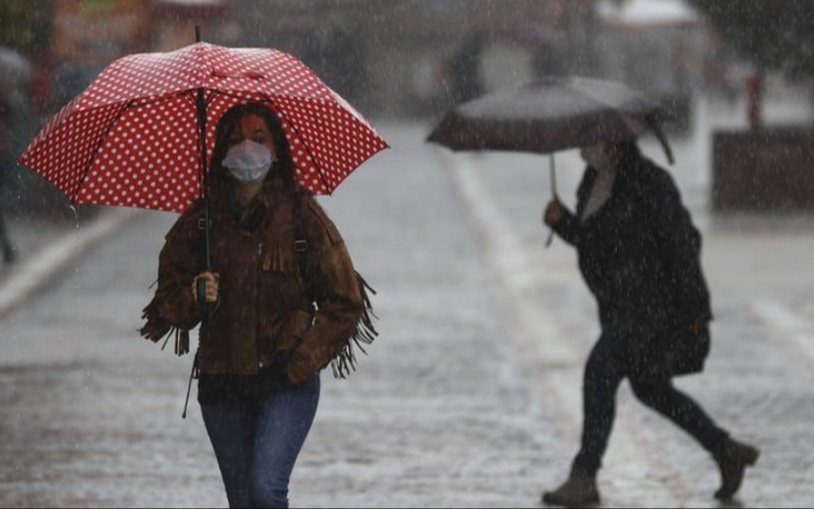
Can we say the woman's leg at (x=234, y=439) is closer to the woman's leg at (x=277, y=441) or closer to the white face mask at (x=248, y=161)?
the woman's leg at (x=277, y=441)

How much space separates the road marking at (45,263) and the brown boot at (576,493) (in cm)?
694

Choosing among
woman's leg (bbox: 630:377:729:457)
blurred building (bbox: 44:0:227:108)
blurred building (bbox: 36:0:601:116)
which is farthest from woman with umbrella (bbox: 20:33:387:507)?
blurred building (bbox: 36:0:601:116)

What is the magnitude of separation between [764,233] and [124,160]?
47.0 ft

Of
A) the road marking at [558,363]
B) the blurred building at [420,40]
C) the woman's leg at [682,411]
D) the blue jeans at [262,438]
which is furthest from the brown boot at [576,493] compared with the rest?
the blurred building at [420,40]

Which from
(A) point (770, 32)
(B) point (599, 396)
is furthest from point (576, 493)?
(A) point (770, 32)

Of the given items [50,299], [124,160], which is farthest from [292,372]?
[50,299]

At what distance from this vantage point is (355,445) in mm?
10023

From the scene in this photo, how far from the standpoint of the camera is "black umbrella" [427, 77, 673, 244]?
850cm

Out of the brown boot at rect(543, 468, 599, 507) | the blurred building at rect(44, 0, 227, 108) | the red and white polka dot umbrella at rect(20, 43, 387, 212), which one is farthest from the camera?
the blurred building at rect(44, 0, 227, 108)

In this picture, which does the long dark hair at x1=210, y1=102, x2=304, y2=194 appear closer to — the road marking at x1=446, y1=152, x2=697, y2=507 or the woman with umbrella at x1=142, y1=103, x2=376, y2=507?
the woman with umbrella at x1=142, y1=103, x2=376, y2=507

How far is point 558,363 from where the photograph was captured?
1261 centimetres

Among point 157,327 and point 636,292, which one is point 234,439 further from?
point 636,292

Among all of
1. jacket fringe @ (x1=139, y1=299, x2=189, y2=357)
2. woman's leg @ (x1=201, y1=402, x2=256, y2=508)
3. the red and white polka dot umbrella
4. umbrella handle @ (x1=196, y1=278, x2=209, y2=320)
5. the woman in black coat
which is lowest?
the woman in black coat

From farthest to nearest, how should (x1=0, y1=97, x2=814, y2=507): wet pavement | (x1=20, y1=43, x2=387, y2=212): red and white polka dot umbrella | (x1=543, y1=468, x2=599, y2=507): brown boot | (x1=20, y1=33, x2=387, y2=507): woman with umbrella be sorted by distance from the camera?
(x1=0, y1=97, x2=814, y2=507): wet pavement < (x1=543, y1=468, x2=599, y2=507): brown boot < (x1=20, y1=43, x2=387, y2=212): red and white polka dot umbrella < (x1=20, y1=33, x2=387, y2=507): woman with umbrella
